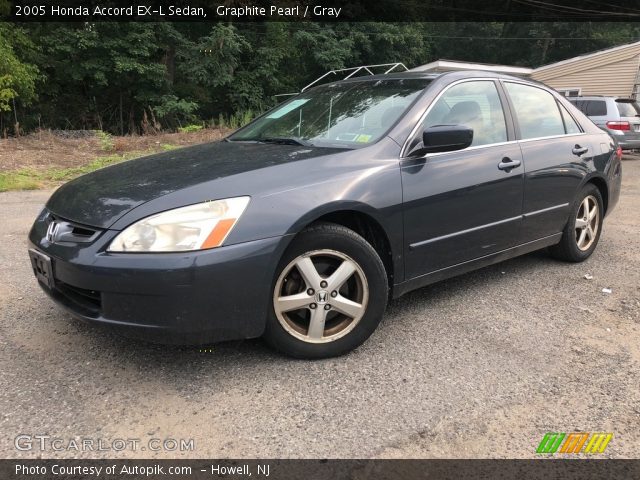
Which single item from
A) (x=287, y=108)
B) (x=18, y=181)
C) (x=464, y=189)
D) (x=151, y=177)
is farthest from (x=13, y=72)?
(x=464, y=189)

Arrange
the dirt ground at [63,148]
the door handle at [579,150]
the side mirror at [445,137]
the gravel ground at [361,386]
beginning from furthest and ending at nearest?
the dirt ground at [63,148] → the door handle at [579,150] → the side mirror at [445,137] → the gravel ground at [361,386]

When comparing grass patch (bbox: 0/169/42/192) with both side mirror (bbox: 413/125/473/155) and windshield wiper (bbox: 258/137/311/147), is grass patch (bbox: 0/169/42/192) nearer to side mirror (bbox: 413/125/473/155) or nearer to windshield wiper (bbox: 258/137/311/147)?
windshield wiper (bbox: 258/137/311/147)

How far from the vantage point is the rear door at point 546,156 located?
12.6 feet

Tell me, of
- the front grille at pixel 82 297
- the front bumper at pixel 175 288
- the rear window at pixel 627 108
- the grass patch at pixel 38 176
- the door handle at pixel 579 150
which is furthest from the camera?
the rear window at pixel 627 108

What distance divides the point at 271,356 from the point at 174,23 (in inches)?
967

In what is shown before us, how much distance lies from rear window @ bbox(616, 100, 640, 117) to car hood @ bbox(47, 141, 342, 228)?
13192mm

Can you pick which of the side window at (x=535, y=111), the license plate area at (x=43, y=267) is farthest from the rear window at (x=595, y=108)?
the license plate area at (x=43, y=267)

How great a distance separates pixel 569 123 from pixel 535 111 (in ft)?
1.72

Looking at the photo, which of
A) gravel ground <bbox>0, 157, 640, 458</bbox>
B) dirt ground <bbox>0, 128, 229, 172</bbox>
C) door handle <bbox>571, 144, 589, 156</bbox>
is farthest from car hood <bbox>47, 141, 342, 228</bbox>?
dirt ground <bbox>0, 128, 229, 172</bbox>

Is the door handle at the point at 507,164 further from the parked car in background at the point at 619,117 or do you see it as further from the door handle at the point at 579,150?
the parked car in background at the point at 619,117

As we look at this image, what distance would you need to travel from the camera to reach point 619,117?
13.3 meters

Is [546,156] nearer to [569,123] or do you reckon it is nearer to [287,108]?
[569,123]

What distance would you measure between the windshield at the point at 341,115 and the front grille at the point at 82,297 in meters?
1.54

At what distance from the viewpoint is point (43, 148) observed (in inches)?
480
